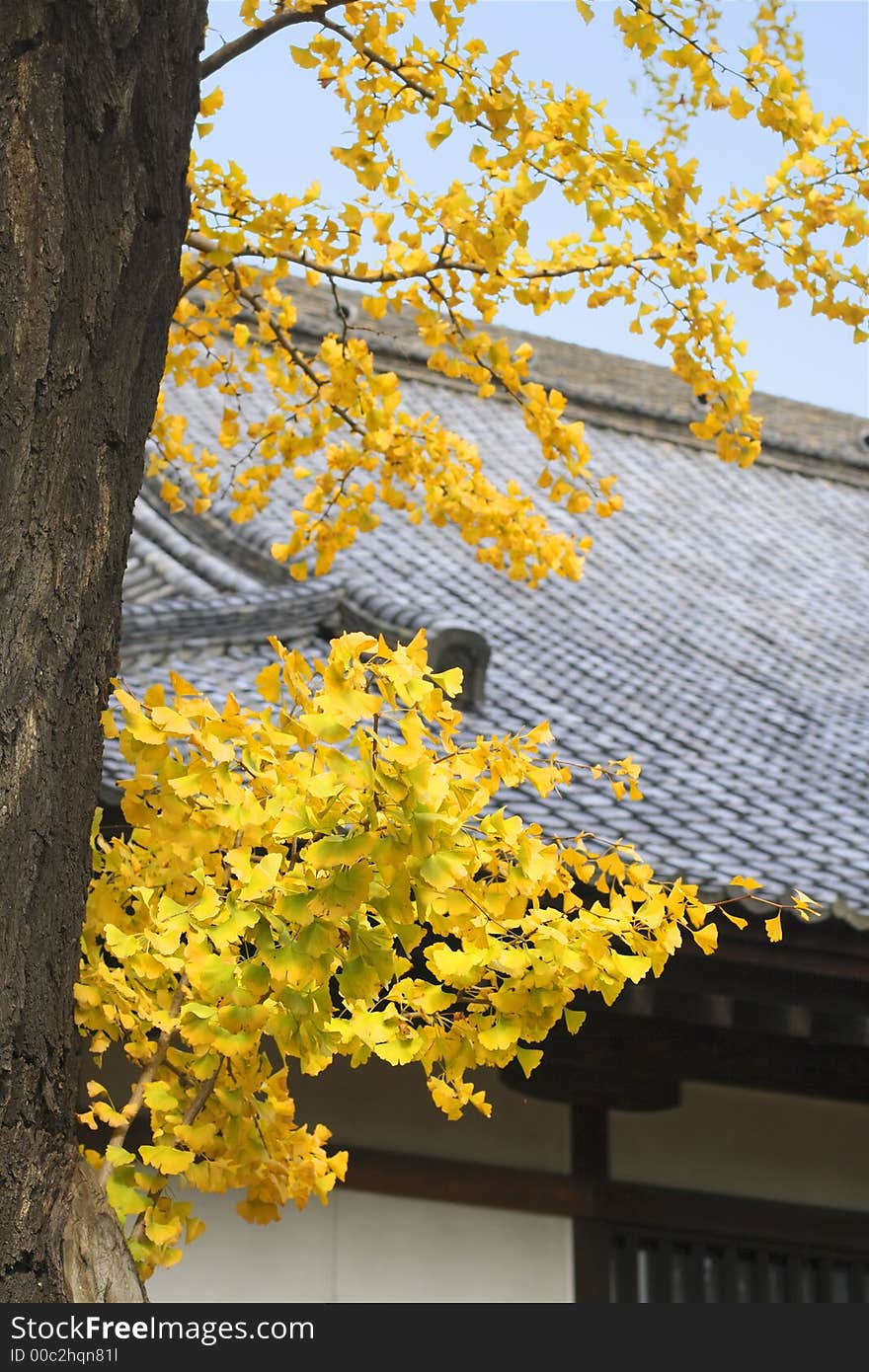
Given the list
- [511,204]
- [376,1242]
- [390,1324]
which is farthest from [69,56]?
[376,1242]

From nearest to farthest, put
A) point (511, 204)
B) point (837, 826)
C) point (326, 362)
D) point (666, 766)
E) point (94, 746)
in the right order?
1. point (94, 746)
2. point (511, 204)
3. point (326, 362)
4. point (837, 826)
5. point (666, 766)

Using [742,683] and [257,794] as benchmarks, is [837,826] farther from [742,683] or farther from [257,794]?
[257,794]

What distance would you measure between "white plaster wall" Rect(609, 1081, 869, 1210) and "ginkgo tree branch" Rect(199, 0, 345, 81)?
3.11 m

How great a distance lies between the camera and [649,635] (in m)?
7.52

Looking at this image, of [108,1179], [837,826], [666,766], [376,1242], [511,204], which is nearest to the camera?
[108,1179]

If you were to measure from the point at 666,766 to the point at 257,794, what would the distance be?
11.8 ft

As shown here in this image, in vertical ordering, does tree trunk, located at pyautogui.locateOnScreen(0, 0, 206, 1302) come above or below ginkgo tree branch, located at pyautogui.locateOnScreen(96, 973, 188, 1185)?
above

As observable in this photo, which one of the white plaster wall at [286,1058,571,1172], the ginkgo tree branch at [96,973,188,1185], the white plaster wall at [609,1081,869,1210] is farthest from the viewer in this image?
the white plaster wall at [609,1081,869,1210]

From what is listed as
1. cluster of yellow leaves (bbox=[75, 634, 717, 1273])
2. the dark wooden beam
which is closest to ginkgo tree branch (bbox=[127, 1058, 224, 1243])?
cluster of yellow leaves (bbox=[75, 634, 717, 1273])

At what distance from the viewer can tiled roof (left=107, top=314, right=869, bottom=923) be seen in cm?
494

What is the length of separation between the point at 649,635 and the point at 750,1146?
10.7 ft

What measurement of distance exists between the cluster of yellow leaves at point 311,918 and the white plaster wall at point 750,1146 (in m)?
2.29

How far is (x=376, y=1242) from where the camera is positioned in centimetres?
424

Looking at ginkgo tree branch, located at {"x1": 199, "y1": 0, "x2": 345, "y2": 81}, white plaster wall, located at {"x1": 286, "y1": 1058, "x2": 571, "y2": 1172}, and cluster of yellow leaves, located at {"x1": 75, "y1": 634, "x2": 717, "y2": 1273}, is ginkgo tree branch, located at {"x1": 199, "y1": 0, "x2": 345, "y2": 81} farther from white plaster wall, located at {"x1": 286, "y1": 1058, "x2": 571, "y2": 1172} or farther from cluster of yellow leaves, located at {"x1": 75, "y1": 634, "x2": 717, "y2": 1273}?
white plaster wall, located at {"x1": 286, "y1": 1058, "x2": 571, "y2": 1172}
